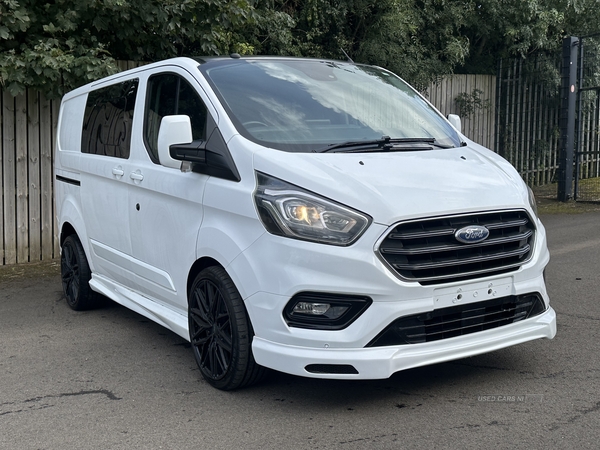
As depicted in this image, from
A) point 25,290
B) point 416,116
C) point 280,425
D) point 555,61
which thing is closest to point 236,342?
point 280,425

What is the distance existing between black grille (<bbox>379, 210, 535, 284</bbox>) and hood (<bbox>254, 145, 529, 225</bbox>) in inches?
2.5

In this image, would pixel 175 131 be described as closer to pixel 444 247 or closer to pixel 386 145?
pixel 386 145

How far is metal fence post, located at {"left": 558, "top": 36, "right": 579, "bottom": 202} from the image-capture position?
40.4ft

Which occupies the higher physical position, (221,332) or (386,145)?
(386,145)

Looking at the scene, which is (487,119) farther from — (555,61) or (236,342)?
(236,342)

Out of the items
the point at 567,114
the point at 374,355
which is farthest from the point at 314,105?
the point at 567,114

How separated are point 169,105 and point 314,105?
1.02 metres

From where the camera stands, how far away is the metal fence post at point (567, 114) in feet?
40.4

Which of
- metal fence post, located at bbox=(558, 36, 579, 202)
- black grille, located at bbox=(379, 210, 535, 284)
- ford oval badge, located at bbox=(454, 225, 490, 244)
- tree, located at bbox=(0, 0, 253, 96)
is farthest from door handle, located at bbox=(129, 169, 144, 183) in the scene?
metal fence post, located at bbox=(558, 36, 579, 202)

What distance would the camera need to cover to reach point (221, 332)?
434cm

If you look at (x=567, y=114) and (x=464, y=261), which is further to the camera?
(x=567, y=114)

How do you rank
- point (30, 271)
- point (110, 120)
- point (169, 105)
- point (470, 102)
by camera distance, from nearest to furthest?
1. point (169, 105)
2. point (110, 120)
3. point (30, 271)
4. point (470, 102)

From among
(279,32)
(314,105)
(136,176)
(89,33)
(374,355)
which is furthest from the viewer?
(279,32)

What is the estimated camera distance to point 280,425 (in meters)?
3.91
